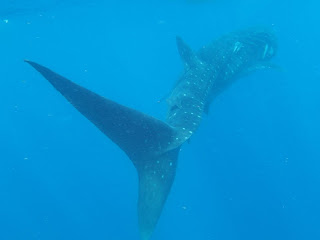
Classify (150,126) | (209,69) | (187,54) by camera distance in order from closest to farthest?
(150,126)
(187,54)
(209,69)

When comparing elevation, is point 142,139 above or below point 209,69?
below

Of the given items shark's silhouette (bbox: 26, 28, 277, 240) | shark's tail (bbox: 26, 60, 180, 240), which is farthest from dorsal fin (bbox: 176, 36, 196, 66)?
shark's tail (bbox: 26, 60, 180, 240)

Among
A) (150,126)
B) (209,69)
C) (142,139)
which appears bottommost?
(142,139)

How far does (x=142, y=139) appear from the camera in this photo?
5.88m

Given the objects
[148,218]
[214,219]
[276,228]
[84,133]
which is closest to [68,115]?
[84,133]

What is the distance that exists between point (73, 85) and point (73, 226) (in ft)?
Answer: 52.8

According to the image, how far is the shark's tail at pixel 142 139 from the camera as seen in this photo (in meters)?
5.02

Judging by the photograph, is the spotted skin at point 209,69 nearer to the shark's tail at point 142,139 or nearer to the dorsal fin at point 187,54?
the dorsal fin at point 187,54

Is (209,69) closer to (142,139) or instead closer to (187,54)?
(187,54)

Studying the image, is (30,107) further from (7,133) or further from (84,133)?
(84,133)

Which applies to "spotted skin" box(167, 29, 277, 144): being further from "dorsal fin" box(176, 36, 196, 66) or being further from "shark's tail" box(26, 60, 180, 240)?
"shark's tail" box(26, 60, 180, 240)

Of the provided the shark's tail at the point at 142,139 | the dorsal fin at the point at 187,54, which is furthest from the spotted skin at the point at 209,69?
the shark's tail at the point at 142,139

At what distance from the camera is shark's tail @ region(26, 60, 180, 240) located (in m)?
5.02

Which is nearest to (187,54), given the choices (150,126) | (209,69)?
(209,69)
